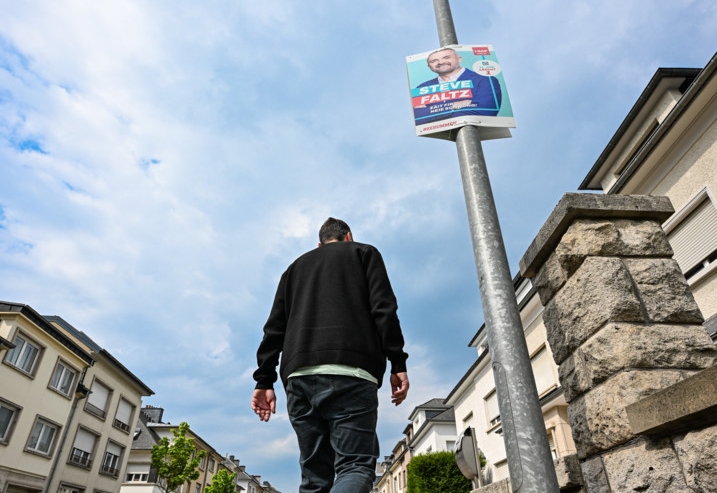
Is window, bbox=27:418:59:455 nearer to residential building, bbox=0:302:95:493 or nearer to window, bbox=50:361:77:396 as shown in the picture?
residential building, bbox=0:302:95:493

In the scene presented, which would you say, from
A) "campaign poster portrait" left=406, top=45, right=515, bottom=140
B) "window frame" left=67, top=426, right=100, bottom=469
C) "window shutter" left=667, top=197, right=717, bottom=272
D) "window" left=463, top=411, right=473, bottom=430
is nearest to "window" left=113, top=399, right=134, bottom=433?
"window frame" left=67, top=426, right=100, bottom=469

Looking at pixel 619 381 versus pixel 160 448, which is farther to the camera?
pixel 160 448

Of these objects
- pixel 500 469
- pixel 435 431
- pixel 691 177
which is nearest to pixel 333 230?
pixel 691 177

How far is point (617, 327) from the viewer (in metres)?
2.03

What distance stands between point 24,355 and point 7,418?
2.69 metres

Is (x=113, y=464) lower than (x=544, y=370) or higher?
lower

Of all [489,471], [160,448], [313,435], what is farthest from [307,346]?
[160,448]

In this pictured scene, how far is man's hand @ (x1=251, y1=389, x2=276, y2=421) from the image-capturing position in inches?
99.5

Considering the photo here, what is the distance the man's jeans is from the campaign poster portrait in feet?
6.30

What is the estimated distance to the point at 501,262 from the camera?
2396 mm

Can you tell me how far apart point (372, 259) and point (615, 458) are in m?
1.53

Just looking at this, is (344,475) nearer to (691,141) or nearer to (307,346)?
(307,346)

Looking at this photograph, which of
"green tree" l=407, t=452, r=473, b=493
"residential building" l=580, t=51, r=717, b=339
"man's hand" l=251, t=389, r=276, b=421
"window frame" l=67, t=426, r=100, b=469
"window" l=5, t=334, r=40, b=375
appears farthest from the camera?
"window frame" l=67, t=426, r=100, b=469

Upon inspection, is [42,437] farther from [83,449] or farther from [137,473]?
[137,473]
